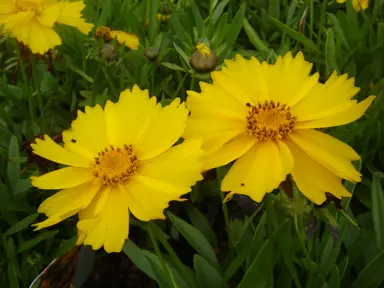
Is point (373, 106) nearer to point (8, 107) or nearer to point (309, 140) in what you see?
point (309, 140)

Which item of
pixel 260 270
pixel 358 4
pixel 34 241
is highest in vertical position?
pixel 358 4

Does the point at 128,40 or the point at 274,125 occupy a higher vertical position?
the point at 274,125

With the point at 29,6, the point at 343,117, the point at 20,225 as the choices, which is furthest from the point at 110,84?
the point at 343,117

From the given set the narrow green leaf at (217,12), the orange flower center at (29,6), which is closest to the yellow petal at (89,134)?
the orange flower center at (29,6)

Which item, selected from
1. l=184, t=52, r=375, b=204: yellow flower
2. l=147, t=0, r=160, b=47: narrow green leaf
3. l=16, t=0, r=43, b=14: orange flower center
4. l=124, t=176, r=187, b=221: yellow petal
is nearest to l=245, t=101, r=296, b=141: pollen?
l=184, t=52, r=375, b=204: yellow flower

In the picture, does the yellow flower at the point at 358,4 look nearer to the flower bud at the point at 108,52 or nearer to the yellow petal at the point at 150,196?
the flower bud at the point at 108,52

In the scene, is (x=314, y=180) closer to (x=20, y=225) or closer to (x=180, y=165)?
(x=180, y=165)
